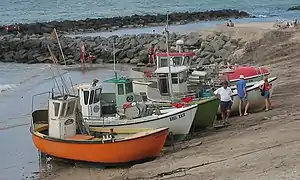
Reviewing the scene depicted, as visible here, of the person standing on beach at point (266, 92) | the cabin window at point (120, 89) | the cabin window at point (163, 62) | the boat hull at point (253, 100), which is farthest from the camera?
the cabin window at point (163, 62)

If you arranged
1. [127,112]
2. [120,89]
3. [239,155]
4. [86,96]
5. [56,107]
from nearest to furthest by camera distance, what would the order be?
1. [239,155]
2. [56,107]
3. [127,112]
4. [86,96]
5. [120,89]

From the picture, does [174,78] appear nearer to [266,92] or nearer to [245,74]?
[266,92]

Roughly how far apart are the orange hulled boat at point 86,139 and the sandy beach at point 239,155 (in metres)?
0.41

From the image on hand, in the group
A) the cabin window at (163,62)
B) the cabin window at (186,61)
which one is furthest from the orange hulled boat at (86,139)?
the cabin window at (186,61)

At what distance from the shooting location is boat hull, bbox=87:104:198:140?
642 inches

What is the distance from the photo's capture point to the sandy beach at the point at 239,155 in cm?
1141

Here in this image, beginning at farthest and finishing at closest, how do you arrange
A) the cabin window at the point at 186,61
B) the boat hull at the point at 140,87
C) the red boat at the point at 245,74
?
1. the red boat at the point at 245,74
2. the cabin window at the point at 186,61
3. the boat hull at the point at 140,87

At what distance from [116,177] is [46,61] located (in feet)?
101

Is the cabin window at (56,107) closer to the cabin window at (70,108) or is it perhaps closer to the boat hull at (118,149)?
the cabin window at (70,108)

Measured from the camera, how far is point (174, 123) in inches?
649

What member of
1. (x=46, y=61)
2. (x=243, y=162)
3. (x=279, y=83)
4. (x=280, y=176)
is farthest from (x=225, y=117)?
(x=46, y=61)

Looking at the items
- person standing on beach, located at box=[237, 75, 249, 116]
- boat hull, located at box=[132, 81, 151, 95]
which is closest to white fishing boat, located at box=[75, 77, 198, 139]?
boat hull, located at box=[132, 81, 151, 95]

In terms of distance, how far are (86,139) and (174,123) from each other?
8.42 ft

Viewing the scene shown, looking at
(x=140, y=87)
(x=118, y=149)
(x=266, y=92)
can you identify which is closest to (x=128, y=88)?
(x=140, y=87)
